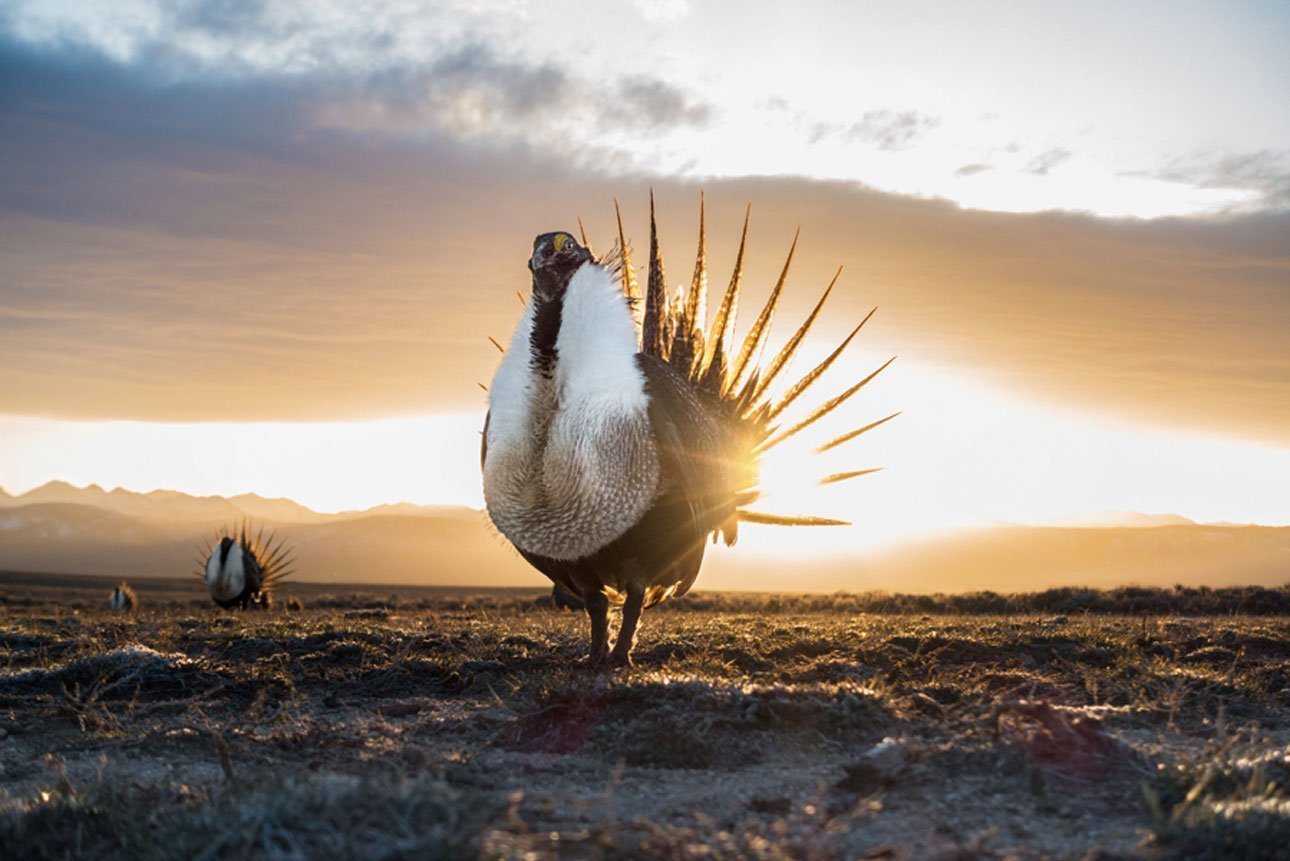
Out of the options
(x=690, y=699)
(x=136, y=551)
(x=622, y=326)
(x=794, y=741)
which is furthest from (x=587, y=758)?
(x=136, y=551)

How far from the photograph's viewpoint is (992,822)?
127 inches

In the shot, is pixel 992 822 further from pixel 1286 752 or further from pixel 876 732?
pixel 1286 752

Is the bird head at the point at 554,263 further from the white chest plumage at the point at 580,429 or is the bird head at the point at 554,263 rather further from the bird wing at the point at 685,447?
the bird wing at the point at 685,447

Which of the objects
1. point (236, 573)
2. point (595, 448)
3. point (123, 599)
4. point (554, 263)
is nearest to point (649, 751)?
point (595, 448)

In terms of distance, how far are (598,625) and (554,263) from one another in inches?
67.5

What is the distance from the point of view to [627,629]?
5.43 m

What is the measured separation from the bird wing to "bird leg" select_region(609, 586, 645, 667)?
0.41m

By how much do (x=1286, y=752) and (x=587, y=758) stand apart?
2.36 meters

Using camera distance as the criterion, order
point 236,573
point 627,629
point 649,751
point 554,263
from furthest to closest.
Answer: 1. point 236,573
2. point 627,629
3. point 554,263
4. point 649,751

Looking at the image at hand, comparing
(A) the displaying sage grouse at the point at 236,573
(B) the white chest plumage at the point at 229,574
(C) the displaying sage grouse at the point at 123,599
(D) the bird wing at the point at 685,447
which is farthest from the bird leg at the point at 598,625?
(C) the displaying sage grouse at the point at 123,599

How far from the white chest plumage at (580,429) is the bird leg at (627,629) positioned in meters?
0.42

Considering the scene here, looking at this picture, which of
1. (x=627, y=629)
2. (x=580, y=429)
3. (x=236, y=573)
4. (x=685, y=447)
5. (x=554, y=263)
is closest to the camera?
(x=580, y=429)

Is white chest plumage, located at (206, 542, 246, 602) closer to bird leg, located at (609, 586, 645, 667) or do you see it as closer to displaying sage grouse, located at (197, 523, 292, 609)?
displaying sage grouse, located at (197, 523, 292, 609)

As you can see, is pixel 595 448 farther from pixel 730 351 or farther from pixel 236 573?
pixel 236 573
